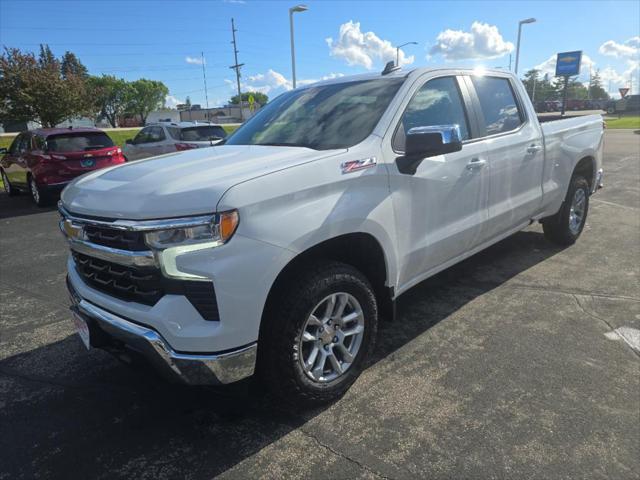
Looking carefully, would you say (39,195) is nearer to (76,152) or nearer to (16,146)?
(76,152)

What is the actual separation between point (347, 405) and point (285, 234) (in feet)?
3.85

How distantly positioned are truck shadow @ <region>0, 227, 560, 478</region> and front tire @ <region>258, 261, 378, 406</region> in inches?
8.3

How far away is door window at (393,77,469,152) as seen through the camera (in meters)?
3.20

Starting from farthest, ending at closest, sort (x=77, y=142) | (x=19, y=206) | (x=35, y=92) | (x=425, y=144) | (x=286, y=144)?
(x=35, y=92) < (x=19, y=206) < (x=77, y=142) < (x=286, y=144) < (x=425, y=144)

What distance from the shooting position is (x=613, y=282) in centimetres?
457

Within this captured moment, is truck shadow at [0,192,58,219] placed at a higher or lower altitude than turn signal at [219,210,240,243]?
lower

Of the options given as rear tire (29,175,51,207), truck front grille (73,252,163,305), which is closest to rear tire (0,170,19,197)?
rear tire (29,175,51,207)

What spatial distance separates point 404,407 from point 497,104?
2.85 meters

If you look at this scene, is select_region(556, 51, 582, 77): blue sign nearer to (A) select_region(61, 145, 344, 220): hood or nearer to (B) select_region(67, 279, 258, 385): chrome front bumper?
(A) select_region(61, 145, 344, 220): hood

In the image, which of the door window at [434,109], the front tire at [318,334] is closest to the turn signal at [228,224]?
the front tire at [318,334]

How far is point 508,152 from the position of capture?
4.12 metres

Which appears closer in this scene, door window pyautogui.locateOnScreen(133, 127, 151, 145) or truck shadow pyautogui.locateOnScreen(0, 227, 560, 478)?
truck shadow pyautogui.locateOnScreen(0, 227, 560, 478)

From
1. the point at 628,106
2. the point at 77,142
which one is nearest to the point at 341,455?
the point at 77,142

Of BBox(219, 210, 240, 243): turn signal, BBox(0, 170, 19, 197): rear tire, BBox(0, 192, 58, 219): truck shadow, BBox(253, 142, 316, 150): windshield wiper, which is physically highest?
BBox(253, 142, 316, 150): windshield wiper
